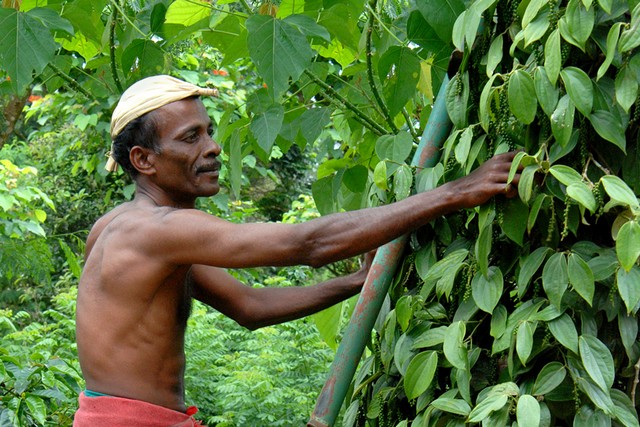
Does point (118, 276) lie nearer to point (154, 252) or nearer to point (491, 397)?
point (154, 252)

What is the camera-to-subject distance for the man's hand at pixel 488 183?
171 cm

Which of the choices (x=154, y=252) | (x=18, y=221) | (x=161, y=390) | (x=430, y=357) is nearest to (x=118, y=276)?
(x=154, y=252)

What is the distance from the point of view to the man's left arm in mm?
2504

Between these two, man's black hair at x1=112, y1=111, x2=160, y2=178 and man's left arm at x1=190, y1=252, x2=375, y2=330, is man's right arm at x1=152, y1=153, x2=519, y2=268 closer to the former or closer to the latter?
man's black hair at x1=112, y1=111, x2=160, y2=178

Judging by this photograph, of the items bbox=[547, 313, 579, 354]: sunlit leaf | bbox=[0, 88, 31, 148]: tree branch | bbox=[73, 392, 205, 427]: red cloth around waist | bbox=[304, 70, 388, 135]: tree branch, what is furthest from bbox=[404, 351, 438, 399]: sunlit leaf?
bbox=[0, 88, 31, 148]: tree branch

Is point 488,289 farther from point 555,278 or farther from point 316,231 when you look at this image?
point 316,231

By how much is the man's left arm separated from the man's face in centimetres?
37

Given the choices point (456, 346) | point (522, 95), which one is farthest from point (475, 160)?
point (456, 346)

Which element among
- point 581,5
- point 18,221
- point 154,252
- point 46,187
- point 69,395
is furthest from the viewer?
point 46,187

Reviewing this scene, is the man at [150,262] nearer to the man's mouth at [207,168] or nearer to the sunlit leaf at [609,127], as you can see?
the man's mouth at [207,168]

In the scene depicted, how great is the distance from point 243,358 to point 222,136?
79.6 inches

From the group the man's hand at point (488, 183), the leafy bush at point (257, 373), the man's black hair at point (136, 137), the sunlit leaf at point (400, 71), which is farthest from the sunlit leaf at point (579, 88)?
the leafy bush at point (257, 373)

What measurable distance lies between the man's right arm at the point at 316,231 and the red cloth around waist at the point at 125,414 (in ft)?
1.08

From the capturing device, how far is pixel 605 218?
170cm
